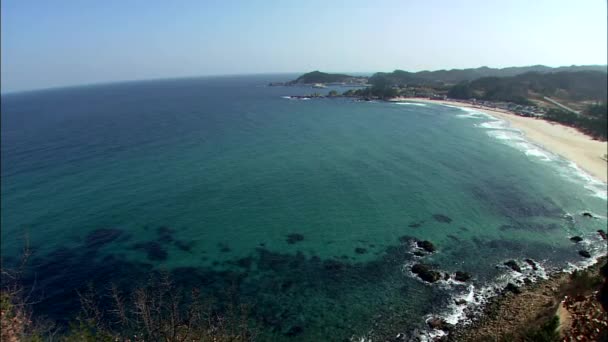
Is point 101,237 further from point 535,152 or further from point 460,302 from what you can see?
point 535,152

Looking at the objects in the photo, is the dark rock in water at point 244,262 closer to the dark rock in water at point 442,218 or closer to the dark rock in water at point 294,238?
the dark rock in water at point 294,238

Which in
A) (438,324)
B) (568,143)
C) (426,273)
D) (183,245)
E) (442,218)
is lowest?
(438,324)

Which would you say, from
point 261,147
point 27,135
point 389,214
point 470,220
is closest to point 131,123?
point 27,135

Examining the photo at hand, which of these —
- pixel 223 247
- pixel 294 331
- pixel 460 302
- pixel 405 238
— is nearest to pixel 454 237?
pixel 405 238

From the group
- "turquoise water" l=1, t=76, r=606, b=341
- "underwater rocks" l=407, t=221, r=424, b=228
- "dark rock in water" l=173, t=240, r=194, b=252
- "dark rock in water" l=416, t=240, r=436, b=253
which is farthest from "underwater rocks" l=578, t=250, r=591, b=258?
"dark rock in water" l=173, t=240, r=194, b=252

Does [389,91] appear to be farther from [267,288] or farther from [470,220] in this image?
[267,288]

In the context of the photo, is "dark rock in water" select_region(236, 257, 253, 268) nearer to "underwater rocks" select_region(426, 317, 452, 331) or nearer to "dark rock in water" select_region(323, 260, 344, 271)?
"dark rock in water" select_region(323, 260, 344, 271)
